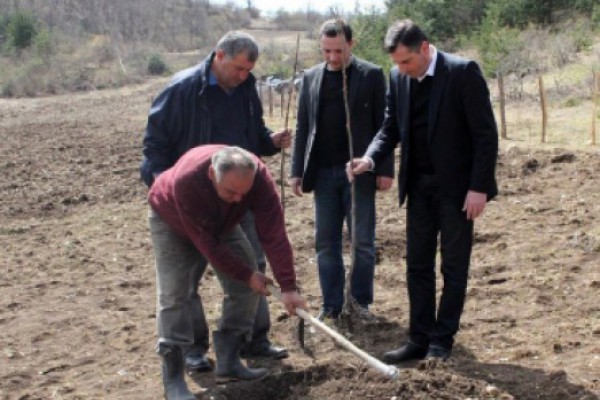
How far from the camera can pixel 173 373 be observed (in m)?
4.60

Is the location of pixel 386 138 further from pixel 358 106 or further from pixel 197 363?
pixel 197 363

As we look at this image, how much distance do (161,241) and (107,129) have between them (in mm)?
15483

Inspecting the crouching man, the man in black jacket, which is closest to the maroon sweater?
the crouching man

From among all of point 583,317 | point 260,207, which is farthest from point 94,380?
point 583,317

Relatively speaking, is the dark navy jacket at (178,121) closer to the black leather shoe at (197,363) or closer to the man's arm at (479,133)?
the black leather shoe at (197,363)

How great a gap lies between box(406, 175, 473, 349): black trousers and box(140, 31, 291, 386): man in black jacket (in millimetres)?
920

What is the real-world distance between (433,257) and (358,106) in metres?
1.11

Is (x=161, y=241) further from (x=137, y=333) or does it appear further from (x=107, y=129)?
(x=107, y=129)

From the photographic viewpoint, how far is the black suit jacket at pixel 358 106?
5.34 metres

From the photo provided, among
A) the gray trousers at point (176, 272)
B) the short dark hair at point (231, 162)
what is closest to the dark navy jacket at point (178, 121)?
the gray trousers at point (176, 272)

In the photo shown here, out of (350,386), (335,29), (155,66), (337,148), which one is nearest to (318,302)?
(337,148)

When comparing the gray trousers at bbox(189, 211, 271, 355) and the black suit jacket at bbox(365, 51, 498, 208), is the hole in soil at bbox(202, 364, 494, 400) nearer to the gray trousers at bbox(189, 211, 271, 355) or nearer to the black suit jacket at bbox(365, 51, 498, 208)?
the gray trousers at bbox(189, 211, 271, 355)

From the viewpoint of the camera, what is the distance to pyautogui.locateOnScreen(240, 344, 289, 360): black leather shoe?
5258mm

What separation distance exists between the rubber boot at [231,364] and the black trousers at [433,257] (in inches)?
36.5
